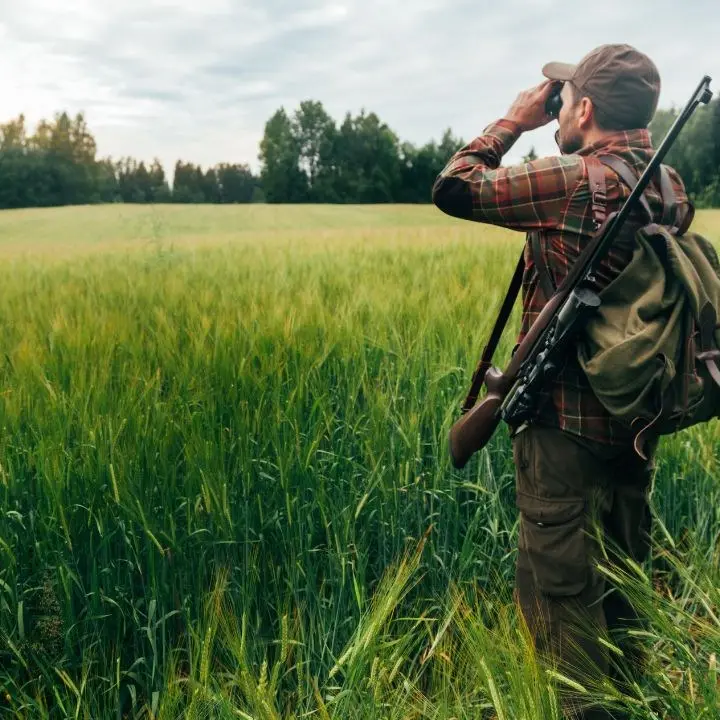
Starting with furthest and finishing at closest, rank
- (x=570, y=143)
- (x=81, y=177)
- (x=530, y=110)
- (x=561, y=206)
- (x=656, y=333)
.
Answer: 1. (x=81, y=177)
2. (x=530, y=110)
3. (x=570, y=143)
4. (x=561, y=206)
5. (x=656, y=333)

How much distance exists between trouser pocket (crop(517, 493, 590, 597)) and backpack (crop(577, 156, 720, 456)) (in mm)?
267

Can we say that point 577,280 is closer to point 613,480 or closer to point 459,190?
point 459,190

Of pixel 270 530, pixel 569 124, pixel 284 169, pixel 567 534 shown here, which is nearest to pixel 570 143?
pixel 569 124

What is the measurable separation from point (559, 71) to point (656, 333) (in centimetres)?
69

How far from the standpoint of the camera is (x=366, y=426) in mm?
2564

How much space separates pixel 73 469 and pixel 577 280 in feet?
4.81

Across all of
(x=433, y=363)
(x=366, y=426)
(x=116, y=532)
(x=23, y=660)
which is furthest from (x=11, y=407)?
(x=433, y=363)

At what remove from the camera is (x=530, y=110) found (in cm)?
196

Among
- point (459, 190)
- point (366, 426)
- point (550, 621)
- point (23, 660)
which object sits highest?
point (459, 190)

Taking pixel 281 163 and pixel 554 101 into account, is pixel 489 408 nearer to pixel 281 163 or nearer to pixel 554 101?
pixel 554 101

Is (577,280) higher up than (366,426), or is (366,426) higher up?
(577,280)

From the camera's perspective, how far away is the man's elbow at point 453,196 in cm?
182

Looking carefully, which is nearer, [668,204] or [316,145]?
[668,204]

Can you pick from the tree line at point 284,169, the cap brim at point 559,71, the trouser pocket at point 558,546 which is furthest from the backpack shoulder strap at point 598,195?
→ the tree line at point 284,169
